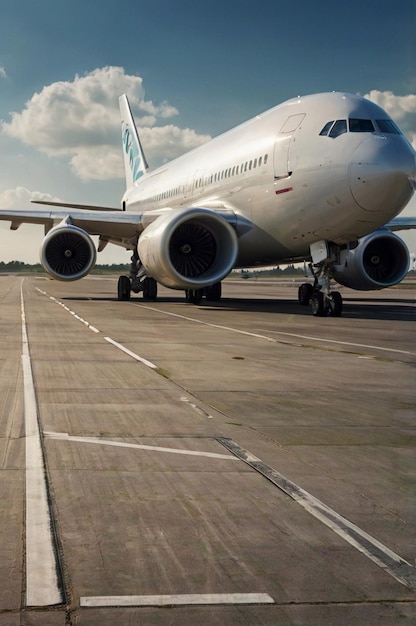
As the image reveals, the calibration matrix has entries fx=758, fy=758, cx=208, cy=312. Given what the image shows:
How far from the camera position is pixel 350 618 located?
106 inches

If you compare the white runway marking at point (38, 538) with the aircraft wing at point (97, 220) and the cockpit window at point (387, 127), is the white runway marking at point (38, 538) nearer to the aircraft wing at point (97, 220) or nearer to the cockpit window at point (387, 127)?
the cockpit window at point (387, 127)

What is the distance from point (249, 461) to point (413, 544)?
1602mm

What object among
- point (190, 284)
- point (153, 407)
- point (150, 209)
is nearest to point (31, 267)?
point (150, 209)

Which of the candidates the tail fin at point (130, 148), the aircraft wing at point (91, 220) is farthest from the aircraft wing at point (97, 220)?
the tail fin at point (130, 148)

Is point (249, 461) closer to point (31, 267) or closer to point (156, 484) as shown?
point (156, 484)

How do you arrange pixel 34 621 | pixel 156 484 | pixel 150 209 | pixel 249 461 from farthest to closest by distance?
pixel 150 209
pixel 249 461
pixel 156 484
pixel 34 621

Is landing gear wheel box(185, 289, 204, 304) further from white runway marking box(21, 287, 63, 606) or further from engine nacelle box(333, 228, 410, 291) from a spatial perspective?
white runway marking box(21, 287, 63, 606)

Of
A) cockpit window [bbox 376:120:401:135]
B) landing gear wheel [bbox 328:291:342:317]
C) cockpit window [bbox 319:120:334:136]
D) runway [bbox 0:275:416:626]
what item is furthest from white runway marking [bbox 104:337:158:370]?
cockpit window [bbox 376:120:401:135]

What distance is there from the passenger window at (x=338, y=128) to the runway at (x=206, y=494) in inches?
372

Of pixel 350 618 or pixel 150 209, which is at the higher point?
pixel 150 209

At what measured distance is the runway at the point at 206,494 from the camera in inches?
111

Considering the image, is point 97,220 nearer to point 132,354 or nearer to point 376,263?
point 376,263

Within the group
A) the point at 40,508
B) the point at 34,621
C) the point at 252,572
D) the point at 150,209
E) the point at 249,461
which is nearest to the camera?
the point at 34,621

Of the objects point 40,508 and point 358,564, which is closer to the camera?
point 358,564
